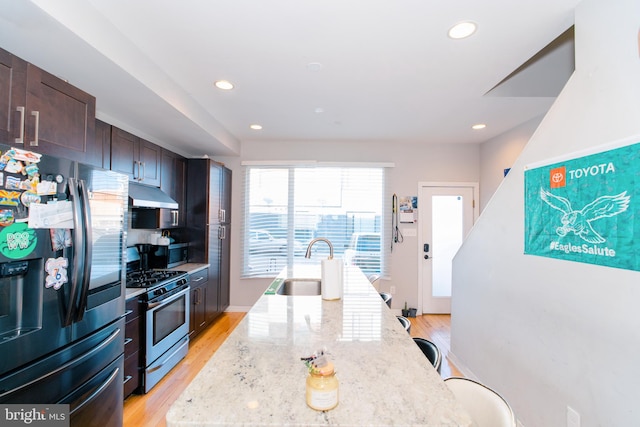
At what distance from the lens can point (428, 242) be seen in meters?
4.48

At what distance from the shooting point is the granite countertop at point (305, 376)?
2.56 ft

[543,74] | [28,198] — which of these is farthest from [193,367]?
[543,74]

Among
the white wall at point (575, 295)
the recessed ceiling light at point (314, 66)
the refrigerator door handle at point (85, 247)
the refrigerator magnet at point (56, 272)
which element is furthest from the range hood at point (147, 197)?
the white wall at point (575, 295)

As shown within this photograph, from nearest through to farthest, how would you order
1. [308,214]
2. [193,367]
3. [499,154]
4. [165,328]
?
[165,328], [193,367], [499,154], [308,214]

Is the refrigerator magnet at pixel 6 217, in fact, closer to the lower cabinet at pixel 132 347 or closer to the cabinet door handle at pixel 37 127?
the cabinet door handle at pixel 37 127

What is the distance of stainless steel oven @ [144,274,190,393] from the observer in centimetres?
240

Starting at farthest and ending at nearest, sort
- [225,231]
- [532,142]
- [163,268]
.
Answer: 1. [225,231]
2. [163,268]
3. [532,142]

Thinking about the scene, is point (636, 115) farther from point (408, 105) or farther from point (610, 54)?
point (408, 105)

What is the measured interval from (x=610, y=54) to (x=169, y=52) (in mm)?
2626

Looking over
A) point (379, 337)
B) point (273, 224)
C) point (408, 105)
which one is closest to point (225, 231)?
point (273, 224)

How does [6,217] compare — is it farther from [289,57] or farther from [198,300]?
[198,300]

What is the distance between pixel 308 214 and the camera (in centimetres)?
443
